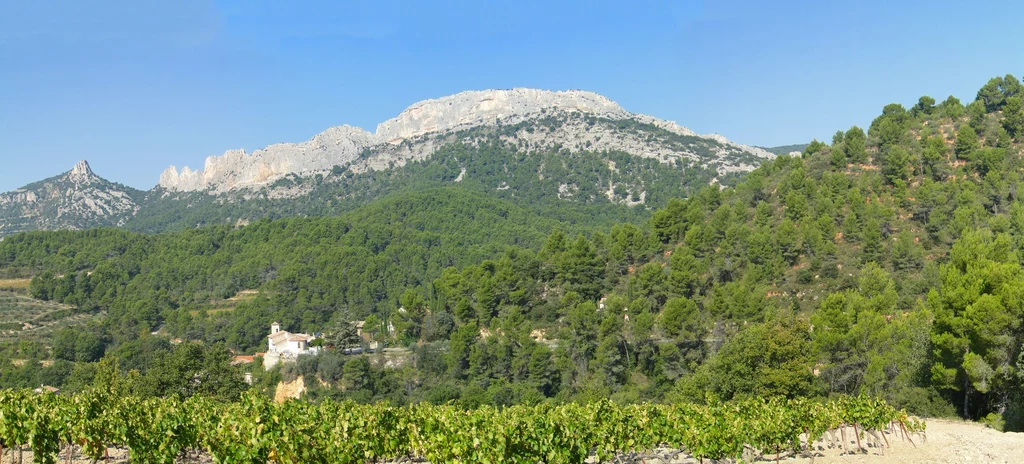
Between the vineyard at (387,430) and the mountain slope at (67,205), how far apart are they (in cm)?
18120

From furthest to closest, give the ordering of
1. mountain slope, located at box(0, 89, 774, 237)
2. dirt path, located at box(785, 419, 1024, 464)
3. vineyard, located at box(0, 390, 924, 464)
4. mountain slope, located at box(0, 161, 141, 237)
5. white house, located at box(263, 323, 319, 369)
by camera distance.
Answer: mountain slope, located at box(0, 161, 141, 237), mountain slope, located at box(0, 89, 774, 237), white house, located at box(263, 323, 319, 369), dirt path, located at box(785, 419, 1024, 464), vineyard, located at box(0, 390, 924, 464)

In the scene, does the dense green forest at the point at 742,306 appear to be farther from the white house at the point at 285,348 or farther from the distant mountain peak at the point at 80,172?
the distant mountain peak at the point at 80,172

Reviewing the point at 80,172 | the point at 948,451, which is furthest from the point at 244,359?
the point at 80,172

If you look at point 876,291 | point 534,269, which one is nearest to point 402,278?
point 534,269

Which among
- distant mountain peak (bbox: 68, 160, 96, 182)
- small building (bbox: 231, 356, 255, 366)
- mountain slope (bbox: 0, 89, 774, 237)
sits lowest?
small building (bbox: 231, 356, 255, 366)

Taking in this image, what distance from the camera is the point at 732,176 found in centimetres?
12988

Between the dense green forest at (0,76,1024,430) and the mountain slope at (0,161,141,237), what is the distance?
106 m

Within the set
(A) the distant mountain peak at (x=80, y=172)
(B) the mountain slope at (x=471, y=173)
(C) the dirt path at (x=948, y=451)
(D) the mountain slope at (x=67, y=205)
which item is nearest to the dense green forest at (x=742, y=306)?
(C) the dirt path at (x=948, y=451)

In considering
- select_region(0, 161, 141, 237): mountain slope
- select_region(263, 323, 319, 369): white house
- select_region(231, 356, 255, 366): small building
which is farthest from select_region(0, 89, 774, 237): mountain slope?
select_region(231, 356, 255, 366): small building

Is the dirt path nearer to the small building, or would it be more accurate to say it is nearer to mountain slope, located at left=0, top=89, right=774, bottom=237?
the small building

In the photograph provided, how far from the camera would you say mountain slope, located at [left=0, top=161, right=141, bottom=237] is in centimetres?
17588

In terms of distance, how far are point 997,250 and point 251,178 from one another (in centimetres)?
18334

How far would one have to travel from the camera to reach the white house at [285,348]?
5762cm

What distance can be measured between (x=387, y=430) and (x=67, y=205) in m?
199
